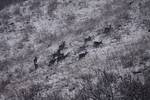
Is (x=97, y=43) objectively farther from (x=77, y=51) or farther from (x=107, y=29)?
(x=107, y=29)

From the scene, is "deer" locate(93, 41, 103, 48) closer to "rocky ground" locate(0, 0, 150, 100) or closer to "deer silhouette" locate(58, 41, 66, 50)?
"rocky ground" locate(0, 0, 150, 100)

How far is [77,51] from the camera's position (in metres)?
9.72

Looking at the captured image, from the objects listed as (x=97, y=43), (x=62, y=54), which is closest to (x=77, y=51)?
(x=62, y=54)

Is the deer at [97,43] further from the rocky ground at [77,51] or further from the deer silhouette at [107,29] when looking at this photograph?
the deer silhouette at [107,29]

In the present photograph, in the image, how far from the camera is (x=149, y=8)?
419 inches

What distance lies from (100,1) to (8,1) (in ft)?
30.3

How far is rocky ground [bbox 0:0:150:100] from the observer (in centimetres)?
607

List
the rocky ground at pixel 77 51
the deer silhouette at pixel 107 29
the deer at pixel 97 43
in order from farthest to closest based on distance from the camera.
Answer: the deer silhouette at pixel 107 29
the deer at pixel 97 43
the rocky ground at pixel 77 51

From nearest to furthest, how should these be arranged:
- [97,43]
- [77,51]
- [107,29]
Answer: [97,43]
[77,51]
[107,29]

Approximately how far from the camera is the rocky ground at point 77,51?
6.07 metres

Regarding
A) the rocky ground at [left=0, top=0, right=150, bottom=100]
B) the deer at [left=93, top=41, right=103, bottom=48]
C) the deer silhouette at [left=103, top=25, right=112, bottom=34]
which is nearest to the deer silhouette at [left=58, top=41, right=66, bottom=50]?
the rocky ground at [left=0, top=0, right=150, bottom=100]

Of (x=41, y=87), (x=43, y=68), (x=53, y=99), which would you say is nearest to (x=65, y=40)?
(x=43, y=68)

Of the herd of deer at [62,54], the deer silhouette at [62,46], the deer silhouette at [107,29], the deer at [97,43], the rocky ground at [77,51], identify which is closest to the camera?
the rocky ground at [77,51]

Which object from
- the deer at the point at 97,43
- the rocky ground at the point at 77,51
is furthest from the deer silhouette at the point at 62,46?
the deer at the point at 97,43
